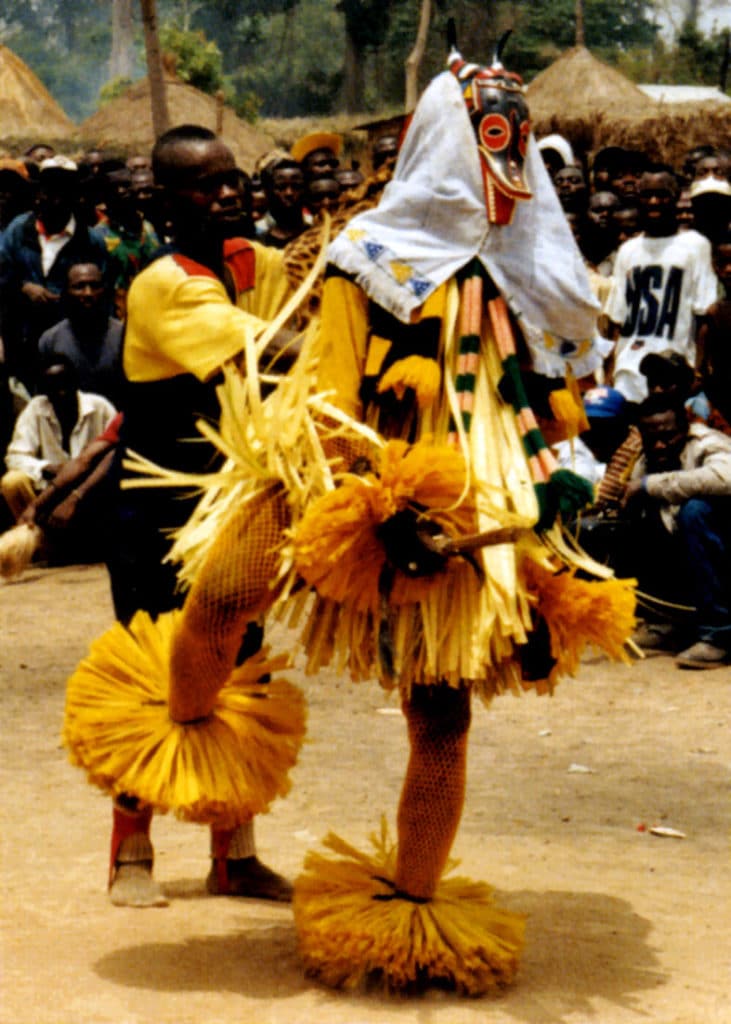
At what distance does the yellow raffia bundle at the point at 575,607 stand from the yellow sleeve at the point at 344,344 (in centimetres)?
58

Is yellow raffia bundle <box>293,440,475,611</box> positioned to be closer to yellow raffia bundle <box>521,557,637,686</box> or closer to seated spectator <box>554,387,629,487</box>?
yellow raffia bundle <box>521,557,637,686</box>

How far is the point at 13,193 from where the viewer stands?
1389 cm

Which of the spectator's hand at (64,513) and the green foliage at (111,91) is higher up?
the green foliage at (111,91)

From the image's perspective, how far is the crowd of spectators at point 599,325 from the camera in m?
8.82

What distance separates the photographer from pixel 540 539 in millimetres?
4543

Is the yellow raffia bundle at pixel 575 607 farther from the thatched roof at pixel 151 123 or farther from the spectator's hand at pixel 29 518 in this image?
the thatched roof at pixel 151 123

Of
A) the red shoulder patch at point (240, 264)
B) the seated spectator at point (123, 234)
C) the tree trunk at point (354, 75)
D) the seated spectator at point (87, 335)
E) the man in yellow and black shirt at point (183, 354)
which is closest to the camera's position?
the man in yellow and black shirt at point (183, 354)

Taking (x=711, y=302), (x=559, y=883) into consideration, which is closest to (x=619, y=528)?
(x=711, y=302)

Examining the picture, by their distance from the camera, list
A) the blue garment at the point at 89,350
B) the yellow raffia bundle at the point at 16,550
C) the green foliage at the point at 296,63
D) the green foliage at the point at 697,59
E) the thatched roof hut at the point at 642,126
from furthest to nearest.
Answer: the green foliage at the point at 296,63 → the green foliage at the point at 697,59 → the thatched roof hut at the point at 642,126 → the blue garment at the point at 89,350 → the yellow raffia bundle at the point at 16,550

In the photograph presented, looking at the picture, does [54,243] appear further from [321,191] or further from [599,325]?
[599,325]

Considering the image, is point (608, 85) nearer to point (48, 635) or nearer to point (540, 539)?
point (48, 635)

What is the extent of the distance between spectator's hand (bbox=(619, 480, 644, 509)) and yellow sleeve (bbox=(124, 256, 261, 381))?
4.23m

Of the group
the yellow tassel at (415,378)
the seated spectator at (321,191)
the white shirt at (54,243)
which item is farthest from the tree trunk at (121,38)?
the yellow tassel at (415,378)

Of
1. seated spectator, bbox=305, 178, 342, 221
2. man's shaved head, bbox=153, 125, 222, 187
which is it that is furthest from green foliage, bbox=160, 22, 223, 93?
man's shaved head, bbox=153, 125, 222, 187
